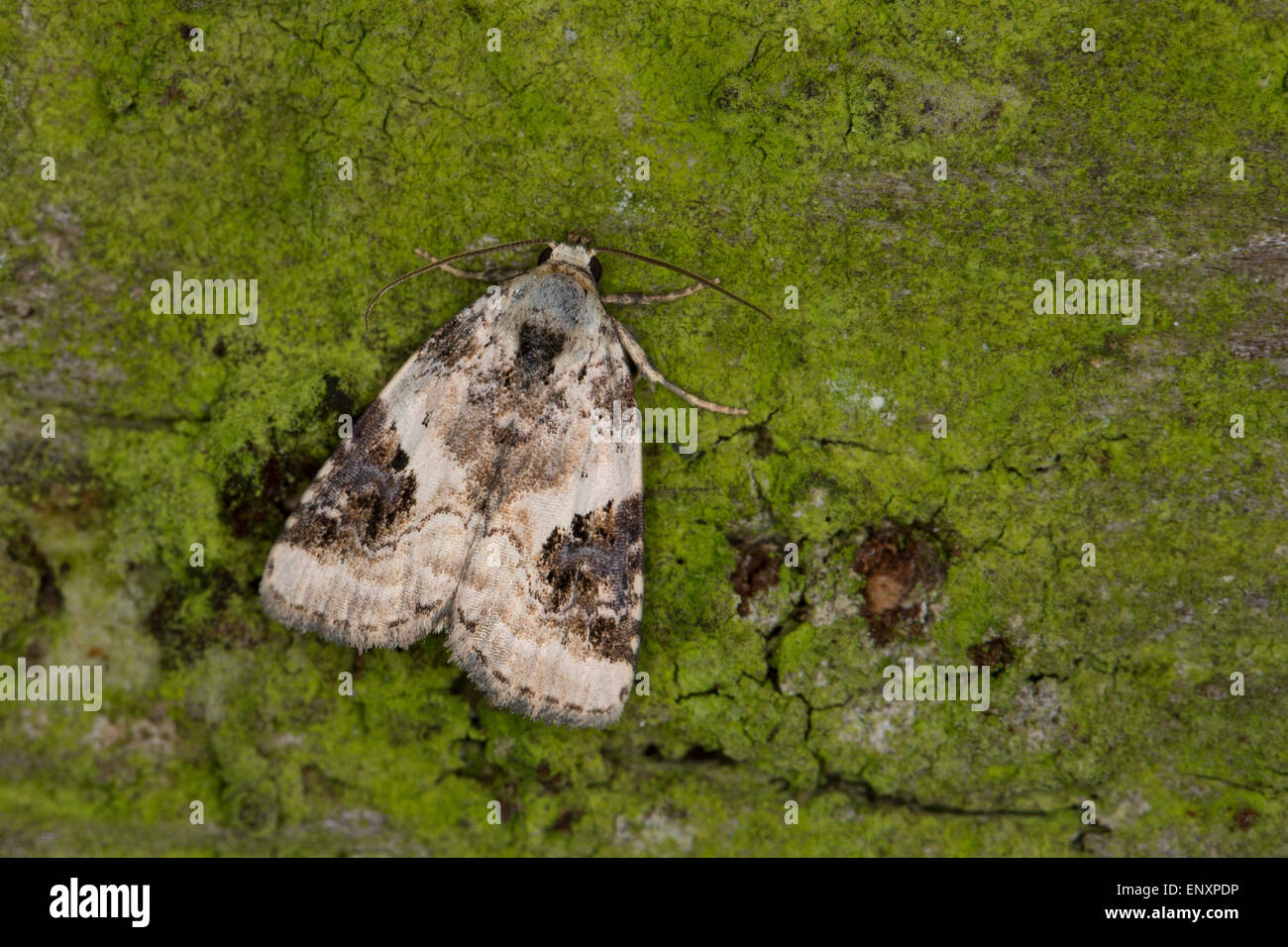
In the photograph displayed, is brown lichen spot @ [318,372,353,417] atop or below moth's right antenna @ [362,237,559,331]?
below

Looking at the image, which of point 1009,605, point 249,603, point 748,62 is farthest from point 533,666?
point 748,62

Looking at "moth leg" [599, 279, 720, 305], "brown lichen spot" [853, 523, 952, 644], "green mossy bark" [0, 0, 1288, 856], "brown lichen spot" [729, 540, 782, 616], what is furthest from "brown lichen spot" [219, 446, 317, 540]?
"brown lichen spot" [853, 523, 952, 644]

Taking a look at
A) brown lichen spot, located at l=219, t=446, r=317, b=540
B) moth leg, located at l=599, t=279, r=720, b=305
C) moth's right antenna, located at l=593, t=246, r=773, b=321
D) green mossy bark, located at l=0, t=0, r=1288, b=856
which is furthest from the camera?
brown lichen spot, located at l=219, t=446, r=317, b=540

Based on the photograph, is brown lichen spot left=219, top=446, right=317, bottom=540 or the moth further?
brown lichen spot left=219, top=446, right=317, bottom=540

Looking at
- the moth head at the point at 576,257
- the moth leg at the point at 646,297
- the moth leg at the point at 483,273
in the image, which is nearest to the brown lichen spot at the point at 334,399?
the moth leg at the point at 483,273

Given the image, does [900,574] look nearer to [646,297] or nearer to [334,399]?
[646,297]

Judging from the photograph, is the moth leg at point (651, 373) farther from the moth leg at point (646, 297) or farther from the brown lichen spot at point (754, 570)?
the brown lichen spot at point (754, 570)

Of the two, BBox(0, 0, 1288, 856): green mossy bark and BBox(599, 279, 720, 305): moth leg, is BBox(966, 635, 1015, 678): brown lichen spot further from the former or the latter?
BBox(599, 279, 720, 305): moth leg
